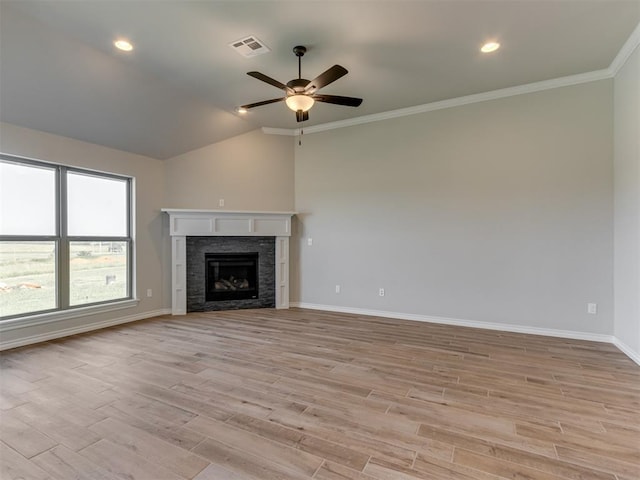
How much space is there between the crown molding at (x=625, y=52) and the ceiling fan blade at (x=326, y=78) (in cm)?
280

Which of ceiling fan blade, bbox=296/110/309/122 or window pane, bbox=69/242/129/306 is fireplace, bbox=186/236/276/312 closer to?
window pane, bbox=69/242/129/306

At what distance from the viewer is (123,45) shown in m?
2.95

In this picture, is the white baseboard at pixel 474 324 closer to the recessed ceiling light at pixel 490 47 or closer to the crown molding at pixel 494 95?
the crown molding at pixel 494 95

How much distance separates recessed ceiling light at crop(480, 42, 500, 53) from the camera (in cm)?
303

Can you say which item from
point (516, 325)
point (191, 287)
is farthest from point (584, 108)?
point (191, 287)

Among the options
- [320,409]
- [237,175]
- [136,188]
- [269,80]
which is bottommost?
[320,409]

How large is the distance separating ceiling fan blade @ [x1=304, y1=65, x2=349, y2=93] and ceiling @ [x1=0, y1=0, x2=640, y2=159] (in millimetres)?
515

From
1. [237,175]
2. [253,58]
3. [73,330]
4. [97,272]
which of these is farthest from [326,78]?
[73,330]

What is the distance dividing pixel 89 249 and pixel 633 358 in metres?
6.54

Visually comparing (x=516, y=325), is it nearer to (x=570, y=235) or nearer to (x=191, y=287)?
(x=570, y=235)

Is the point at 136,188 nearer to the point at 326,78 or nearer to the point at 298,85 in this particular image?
the point at 298,85

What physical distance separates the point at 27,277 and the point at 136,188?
176 centimetres

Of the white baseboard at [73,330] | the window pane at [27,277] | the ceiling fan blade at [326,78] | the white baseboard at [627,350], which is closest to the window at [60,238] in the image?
the window pane at [27,277]

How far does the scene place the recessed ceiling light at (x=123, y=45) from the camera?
114 inches
